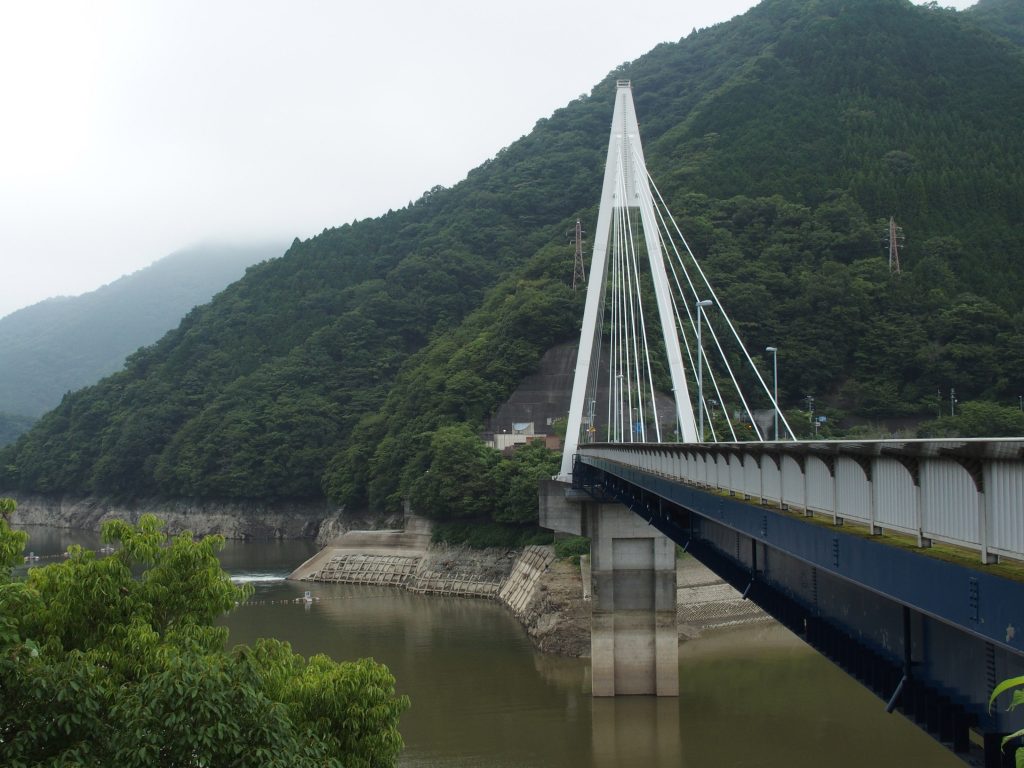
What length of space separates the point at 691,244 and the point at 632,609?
44988 millimetres

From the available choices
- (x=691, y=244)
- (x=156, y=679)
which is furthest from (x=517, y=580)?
(x=156, y=679)

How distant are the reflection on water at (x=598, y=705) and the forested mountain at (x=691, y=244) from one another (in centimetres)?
1562

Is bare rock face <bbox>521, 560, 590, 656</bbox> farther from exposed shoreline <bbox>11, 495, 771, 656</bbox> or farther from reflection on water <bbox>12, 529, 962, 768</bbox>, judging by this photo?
reflection on water <bbox>12, 529, 962, 768</bbox>

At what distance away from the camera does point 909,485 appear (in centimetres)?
744

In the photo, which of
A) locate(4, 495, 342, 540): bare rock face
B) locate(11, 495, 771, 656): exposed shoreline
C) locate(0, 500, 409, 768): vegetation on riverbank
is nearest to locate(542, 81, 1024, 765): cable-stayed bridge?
locate(0, 500, 409, 768): vegetation on riverbank

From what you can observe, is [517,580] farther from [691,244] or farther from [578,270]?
[578,270]

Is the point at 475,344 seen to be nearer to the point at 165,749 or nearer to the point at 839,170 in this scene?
the point at 839,170

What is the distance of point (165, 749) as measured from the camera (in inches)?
317

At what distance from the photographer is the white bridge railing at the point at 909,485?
19.5ft

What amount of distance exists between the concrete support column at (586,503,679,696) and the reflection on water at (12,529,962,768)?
1.99 feet

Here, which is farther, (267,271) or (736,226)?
(267,271)

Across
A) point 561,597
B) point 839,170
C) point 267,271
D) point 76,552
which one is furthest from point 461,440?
point 267,271

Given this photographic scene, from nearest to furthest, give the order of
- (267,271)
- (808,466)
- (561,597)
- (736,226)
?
1. (808,466)
2. (561,597)
3. (736,226)
4. (267,271)

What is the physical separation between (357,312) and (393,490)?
3046 cm
